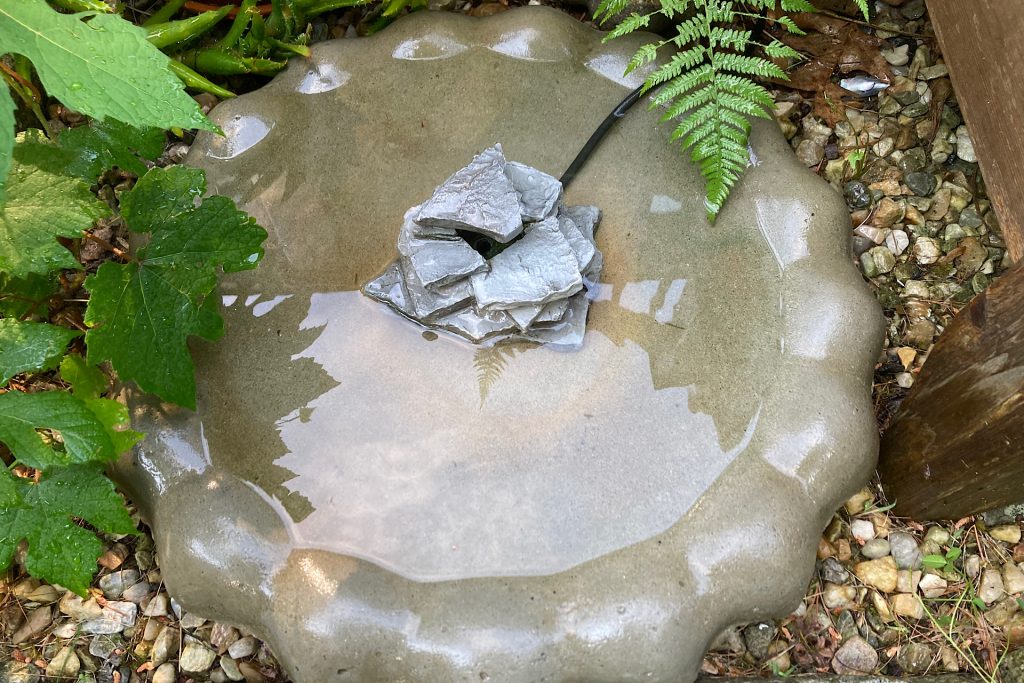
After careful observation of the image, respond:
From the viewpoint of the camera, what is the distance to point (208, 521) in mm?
1838

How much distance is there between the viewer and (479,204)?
196 centimetres

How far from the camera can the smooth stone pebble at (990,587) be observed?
2.18m

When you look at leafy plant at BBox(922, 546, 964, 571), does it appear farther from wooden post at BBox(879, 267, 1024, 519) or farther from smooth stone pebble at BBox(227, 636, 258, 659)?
smooth stone pebble at BBox(227, 636, 258, 659)

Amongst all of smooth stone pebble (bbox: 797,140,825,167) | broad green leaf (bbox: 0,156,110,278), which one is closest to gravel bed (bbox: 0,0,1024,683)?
smooth stone pebble (bbox: 797,140,825,167)

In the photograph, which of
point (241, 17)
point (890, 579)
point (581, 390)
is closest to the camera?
point (581, 390)

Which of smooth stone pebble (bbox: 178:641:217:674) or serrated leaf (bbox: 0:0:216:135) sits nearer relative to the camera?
serrated leaf (bbox: 0:0:216:135)

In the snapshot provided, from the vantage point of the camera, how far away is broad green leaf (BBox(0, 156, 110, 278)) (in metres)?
1.77

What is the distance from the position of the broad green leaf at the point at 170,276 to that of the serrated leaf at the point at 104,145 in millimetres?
146

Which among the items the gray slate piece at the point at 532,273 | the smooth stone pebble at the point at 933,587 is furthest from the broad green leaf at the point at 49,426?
the smooth stone pebble at the point at 933,587

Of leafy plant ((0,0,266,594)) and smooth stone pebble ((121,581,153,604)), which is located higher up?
leafy plant ((0,0,266,594))

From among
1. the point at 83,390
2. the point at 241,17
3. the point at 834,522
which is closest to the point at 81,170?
the point at 83,390

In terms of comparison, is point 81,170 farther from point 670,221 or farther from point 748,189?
point 748,189

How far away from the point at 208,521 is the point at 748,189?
1532mm

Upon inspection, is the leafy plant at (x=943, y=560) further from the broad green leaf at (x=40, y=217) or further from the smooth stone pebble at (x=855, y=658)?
the broad green leaf at (x=40, y=217)
